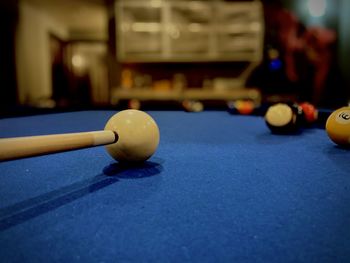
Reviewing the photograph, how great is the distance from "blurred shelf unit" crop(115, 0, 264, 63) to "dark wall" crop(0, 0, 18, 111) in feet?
9.07

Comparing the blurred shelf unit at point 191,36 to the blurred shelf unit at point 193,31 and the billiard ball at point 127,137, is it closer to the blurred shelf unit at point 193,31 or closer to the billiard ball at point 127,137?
the blurred shelf unit at point 193,31

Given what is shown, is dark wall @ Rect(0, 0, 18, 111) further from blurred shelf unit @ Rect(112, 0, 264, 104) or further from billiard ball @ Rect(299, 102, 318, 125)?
billiard ball @ Rect(299, 102, 318, 125)

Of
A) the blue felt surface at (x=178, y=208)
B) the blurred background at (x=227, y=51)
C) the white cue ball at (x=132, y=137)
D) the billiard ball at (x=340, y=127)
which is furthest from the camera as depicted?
the blurred background at (x=227, y=51)

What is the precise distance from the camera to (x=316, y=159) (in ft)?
4.13

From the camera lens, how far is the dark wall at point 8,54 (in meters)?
6.87

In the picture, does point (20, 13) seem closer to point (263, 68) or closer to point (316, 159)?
point (263, 68)

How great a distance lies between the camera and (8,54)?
6.96 metres

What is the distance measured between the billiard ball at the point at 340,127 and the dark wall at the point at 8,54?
21.9 feet

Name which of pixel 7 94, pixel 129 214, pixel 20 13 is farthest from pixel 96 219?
pixel 20 13

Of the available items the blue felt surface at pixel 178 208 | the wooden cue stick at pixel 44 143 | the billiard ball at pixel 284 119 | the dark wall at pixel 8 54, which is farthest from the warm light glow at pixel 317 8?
the dark wall at pixel 8 54

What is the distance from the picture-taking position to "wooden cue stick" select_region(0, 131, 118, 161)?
66 centimetres

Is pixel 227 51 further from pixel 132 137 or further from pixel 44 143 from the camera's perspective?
pixel 44 143

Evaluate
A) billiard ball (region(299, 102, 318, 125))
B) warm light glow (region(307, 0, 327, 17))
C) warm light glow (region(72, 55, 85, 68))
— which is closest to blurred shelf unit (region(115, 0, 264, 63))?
warm light glow (region(307, 0, 327, 17))

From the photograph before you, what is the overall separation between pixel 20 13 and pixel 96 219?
7.69 m
